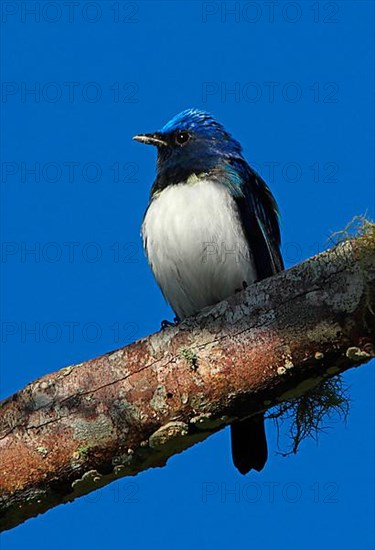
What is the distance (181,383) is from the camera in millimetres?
3613

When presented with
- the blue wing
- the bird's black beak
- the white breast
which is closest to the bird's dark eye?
the bird's black beak

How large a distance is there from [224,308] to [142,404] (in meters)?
0.53

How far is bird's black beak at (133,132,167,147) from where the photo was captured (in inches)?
258

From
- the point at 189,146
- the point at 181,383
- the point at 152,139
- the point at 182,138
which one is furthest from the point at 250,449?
the point at 152,139

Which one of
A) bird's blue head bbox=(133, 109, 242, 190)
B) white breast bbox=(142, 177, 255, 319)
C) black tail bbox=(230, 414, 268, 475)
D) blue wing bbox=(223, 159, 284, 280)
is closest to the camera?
black tail bbox=(230, 414, 268, 475)

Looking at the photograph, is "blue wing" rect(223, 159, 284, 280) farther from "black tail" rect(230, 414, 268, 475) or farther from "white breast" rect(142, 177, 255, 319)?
"black tail" rect(230, 414, 268, 475)

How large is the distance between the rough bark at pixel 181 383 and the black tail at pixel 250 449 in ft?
4.61

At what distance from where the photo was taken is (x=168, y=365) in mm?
3689

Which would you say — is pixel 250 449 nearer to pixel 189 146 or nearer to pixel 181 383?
pixel 181 383

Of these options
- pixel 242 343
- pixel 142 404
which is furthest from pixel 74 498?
pixel 242 343

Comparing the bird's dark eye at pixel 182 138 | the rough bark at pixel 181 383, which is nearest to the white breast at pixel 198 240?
the bird's dark eye at pixel 182 138

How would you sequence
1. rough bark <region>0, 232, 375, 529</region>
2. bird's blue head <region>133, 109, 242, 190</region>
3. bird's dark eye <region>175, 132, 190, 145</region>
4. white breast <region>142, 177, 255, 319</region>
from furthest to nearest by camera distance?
bird's dark eye <region>175, 132, 190, 145</region>, bird's blue head <region>133, 109, 242, 190</region>, white breast <region>142, 177, 255, 319</region>, rough bark <region>0, 232, 375, 529</region>

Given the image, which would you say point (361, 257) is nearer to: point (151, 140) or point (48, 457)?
point (48, 457)

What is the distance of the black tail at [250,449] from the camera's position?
16.4 ft
